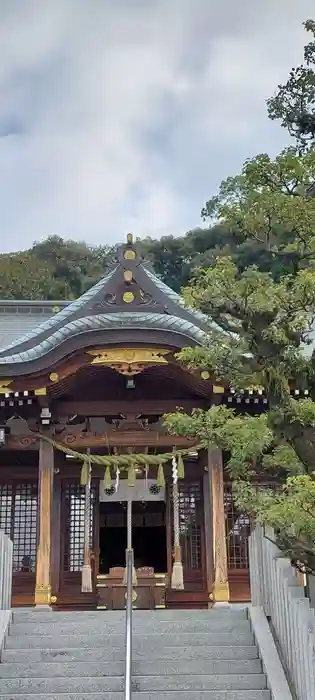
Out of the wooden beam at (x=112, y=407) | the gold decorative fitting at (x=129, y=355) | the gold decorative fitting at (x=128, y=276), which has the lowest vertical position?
the wooden beam at (x=112, y=407)

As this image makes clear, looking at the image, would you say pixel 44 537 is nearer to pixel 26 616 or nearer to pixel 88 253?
pixel 26 616

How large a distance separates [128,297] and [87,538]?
129 inches

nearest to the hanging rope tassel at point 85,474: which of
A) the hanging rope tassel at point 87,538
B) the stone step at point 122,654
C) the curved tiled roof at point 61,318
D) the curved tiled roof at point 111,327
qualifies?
the hanging rope tassel at point 87,538

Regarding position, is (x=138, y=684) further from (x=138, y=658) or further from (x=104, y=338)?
(x=104, y=338)

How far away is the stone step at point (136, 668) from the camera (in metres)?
5.73

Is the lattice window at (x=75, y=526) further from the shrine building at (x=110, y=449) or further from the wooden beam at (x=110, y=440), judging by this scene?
the wooden beam at (x=110, y=440)

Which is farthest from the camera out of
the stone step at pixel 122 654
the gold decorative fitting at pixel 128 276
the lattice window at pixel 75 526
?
the lattice window at pixel 75 526

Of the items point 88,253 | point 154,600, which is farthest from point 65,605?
point 88,253

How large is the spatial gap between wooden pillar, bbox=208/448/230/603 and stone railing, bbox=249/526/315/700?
1.82 metres

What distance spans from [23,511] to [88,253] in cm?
3027

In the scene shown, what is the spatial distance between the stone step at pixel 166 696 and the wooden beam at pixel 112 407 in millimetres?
4836

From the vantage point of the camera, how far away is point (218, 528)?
9250 millimetres

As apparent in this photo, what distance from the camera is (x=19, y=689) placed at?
218 inches

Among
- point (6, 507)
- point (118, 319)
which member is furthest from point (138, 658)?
point (6, 507)
